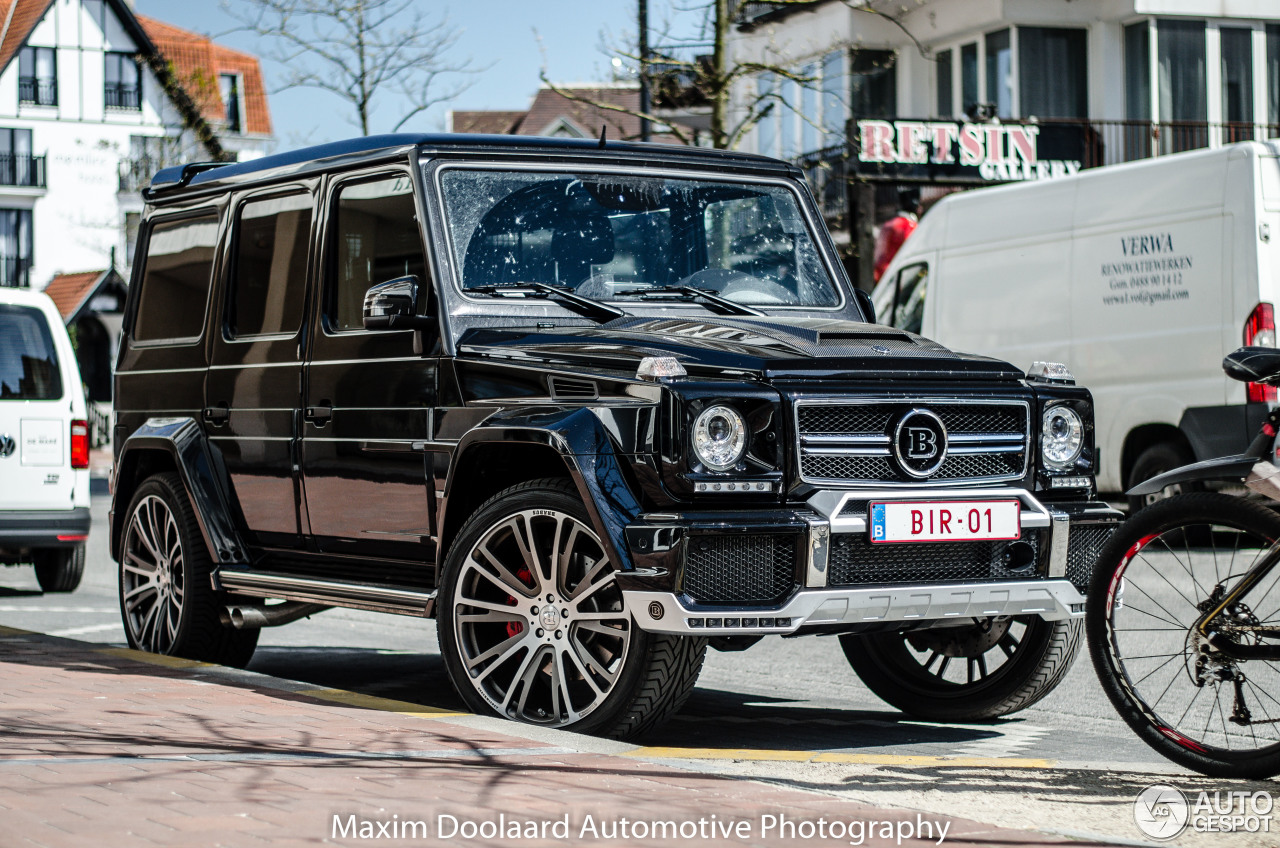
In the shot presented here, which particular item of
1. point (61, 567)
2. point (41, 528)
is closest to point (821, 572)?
point (41, 528)

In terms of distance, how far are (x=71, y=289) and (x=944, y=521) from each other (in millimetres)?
58638

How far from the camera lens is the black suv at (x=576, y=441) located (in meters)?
5.54

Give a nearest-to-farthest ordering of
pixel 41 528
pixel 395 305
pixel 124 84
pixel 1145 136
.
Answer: pixel 395 305 < pixel 41 528 < pixel 1145 136 < pixel 124 84

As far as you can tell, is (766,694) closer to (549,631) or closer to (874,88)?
A: (549,631)

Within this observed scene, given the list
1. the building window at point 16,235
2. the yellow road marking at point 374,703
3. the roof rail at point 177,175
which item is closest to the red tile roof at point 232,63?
the building window at point 16,235

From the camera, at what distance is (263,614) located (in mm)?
7875

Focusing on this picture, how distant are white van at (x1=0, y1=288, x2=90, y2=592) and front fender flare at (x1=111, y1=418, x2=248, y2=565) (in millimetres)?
3997

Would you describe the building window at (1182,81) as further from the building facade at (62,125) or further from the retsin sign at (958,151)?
the building facade at (62,125)

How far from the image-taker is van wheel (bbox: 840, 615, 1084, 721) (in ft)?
21.0

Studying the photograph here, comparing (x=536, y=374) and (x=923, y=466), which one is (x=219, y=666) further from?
(x=923, y=466)

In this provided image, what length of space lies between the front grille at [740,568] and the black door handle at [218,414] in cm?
331

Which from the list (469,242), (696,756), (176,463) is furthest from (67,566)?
(696,756)

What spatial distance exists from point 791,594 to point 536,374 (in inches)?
49.4

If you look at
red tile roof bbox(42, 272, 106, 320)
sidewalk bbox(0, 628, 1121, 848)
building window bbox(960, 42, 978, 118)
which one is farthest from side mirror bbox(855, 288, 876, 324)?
red tile roof bbox(42, 272, 106, 320)
